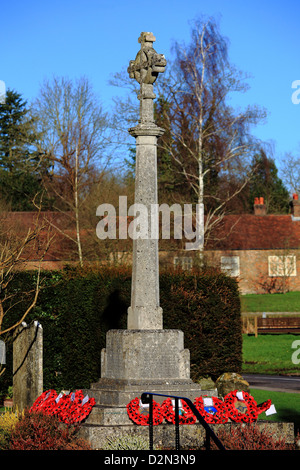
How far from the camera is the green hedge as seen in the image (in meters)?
16.8

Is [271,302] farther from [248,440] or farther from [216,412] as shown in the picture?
[248,440]

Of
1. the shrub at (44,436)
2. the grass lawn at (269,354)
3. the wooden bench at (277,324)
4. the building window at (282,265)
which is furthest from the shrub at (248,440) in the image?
the building window at (282,265)

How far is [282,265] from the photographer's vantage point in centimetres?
4772

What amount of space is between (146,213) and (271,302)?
32.1 m

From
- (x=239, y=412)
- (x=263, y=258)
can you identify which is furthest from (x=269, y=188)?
(x=239, y=412)

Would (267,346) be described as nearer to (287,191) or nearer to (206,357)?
(206,357)

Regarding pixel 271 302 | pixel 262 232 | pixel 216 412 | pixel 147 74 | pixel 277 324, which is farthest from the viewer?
pixel 262 232

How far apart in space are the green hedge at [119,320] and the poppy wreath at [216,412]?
16.2ft

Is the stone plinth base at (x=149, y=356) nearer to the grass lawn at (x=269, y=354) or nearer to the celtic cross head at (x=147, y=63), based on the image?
the celtic cross head at (x=147, y=63)

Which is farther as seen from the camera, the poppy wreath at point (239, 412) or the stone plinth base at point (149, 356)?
the stone plinth base at point (149, 356)

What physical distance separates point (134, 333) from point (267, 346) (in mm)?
18643

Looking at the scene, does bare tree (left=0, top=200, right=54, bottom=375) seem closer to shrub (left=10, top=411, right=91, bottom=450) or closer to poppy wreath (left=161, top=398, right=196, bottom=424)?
shrub (left=10, top=411, right=91, bottom=450)

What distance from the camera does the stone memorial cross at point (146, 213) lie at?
12.1 m
